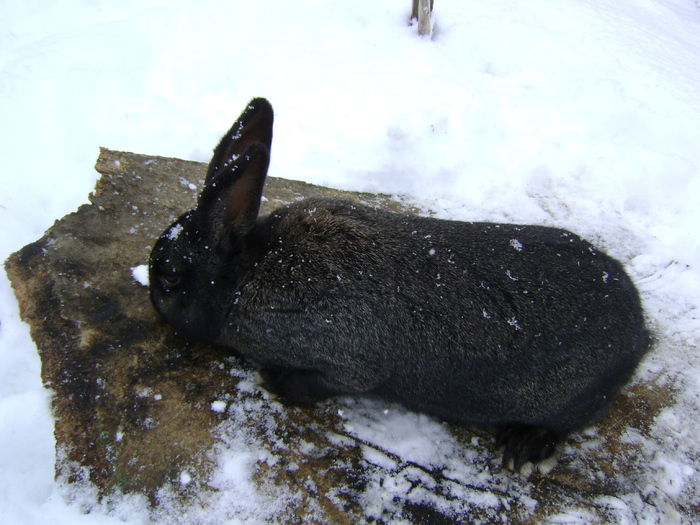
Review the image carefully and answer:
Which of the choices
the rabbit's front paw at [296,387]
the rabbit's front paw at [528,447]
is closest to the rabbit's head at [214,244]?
the rabbit's front paw at [296,387]

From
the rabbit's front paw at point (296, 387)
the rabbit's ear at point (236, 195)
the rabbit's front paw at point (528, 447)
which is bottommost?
the rabbit's front paw at point (528, 447)

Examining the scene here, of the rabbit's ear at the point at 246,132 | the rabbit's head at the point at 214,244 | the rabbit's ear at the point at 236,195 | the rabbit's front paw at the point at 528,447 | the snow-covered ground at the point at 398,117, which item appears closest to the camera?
the rabbit's ear at the point at 236,195

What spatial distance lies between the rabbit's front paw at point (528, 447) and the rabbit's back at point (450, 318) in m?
0.09

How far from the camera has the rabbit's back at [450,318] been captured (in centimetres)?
298

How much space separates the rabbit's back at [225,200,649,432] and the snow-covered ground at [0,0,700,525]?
50 centimetres

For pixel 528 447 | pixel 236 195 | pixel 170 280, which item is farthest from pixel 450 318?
pixel 170 280

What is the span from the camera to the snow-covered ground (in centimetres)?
429

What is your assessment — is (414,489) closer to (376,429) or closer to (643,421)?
(376,429)

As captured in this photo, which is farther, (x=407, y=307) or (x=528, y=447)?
(x=528, y=447)

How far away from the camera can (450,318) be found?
297cm

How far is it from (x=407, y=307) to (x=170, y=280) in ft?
4.69

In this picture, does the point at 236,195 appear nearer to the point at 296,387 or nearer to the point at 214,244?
the point at 214,244

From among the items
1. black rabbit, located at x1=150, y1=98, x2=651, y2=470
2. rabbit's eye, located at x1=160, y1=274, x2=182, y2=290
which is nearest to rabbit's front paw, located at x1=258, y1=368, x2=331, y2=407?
black rabbit, located at x1=150, y1=98, x2=651, y2=470

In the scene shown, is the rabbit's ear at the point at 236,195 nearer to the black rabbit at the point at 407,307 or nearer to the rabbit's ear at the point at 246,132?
the black rabbit at the point at 407,307
